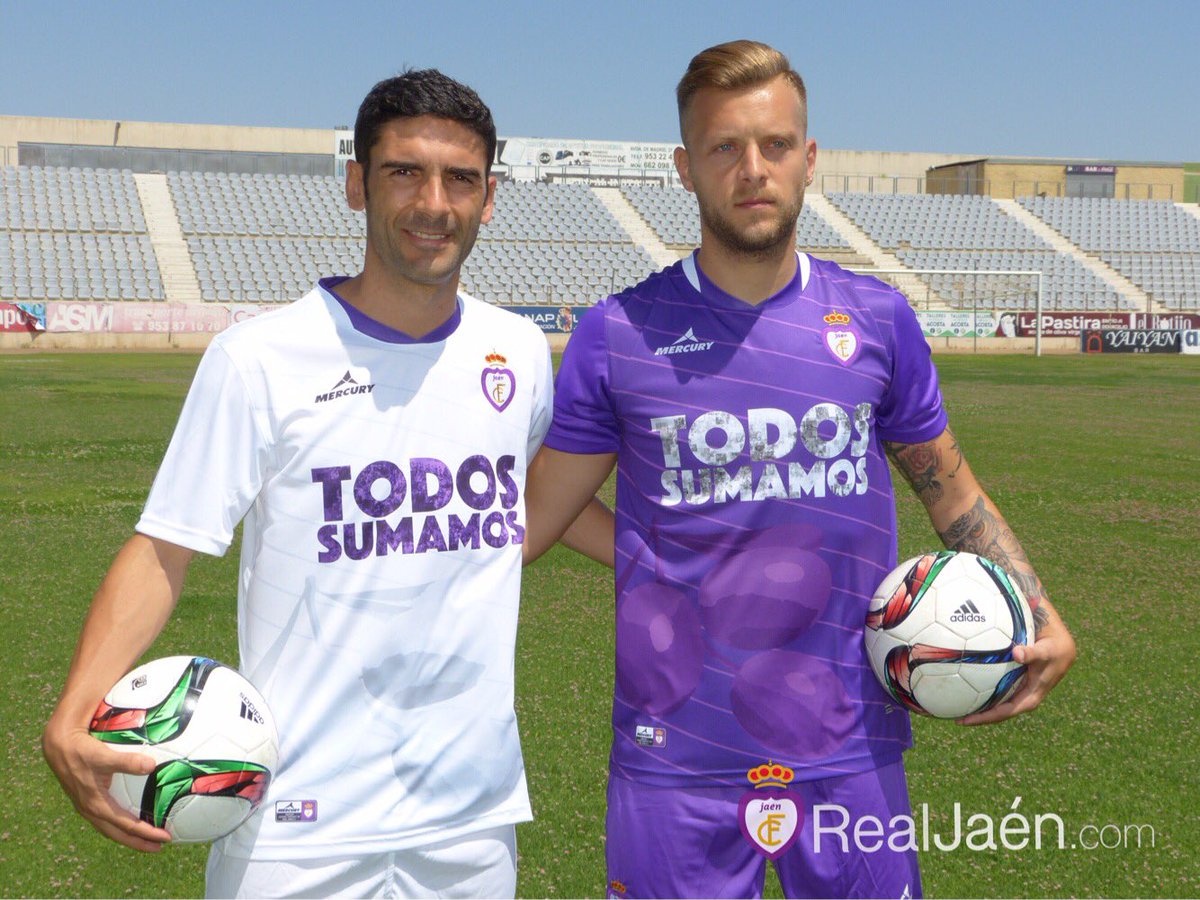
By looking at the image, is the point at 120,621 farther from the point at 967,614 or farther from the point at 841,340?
the point at 967,614

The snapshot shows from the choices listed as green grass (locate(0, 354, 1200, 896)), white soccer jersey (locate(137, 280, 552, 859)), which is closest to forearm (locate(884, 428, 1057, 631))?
white soccer jersey (locate(137, 280, 552, 859))

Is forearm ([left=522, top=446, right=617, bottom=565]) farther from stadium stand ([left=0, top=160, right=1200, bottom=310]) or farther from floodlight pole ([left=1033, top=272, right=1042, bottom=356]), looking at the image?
floodlight pole ([left=1033, top=272, right=1042, bottom=356])

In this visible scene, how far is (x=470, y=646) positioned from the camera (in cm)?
260

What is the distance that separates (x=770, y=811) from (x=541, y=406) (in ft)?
3.62

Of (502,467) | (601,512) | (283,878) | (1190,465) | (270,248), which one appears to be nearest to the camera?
(283,878)

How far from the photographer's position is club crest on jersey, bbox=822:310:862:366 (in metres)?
2.82

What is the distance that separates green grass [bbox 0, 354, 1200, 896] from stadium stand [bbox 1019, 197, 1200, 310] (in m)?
38.3

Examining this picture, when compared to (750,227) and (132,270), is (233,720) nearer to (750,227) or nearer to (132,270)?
(750,227)

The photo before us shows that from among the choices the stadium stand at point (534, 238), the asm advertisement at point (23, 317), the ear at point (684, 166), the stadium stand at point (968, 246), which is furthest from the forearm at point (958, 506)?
the stadium stand at point (968, 246)

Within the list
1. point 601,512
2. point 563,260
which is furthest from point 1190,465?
point 563,260

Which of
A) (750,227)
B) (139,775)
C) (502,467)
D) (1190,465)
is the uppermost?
(750,227)

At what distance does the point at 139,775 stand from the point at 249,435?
715mm

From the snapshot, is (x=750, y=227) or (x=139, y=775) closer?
(x=139, y=775)

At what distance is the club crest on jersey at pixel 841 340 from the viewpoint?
282 centimetres
